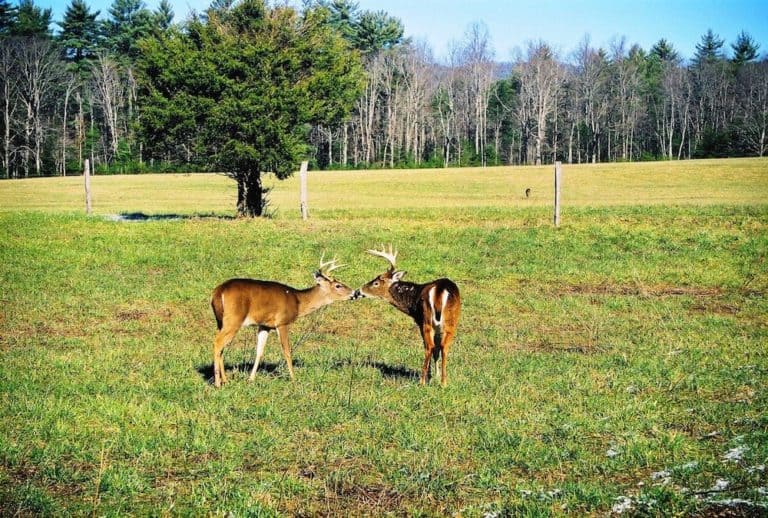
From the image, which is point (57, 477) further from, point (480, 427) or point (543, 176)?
point (543, 176)

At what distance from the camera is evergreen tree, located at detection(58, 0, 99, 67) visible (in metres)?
91.5

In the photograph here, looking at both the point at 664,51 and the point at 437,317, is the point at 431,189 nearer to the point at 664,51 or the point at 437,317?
the point at 437,317

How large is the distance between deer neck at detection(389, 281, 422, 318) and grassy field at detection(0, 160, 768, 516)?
907 millimetres

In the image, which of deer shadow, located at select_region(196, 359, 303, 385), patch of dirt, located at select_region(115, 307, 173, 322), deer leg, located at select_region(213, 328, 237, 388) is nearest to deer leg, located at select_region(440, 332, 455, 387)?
deer shadow, located at select_region(196, 359, 303, 385)

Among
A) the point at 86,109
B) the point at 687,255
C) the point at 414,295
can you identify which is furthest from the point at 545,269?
the point at 86,109

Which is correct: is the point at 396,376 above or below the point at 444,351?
below

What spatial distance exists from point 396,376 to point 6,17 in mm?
86409

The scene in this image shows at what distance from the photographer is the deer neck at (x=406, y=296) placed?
12.1m

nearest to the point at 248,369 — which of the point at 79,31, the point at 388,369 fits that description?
the point at 388,369

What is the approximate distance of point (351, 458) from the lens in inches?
304

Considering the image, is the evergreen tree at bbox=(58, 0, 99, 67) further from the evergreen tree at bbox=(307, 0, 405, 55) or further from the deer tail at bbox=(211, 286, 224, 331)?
the deer tail at bbox=(211, 286, 224, 331)

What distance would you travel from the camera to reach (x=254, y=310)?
11.4 metres

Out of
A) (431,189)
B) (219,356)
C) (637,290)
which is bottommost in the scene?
(637,290)

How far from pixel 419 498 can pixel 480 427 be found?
2.04m
